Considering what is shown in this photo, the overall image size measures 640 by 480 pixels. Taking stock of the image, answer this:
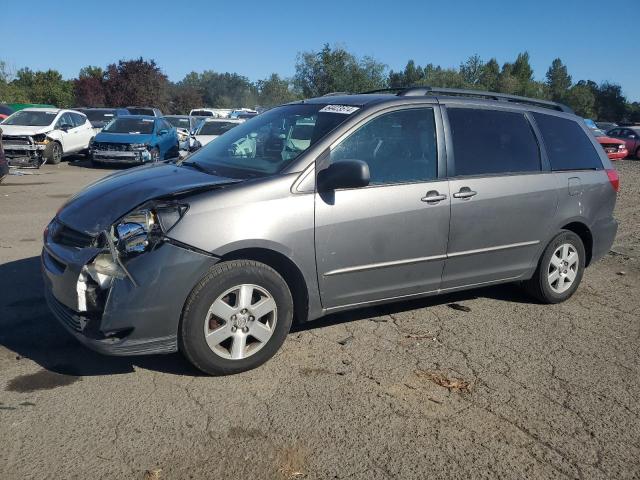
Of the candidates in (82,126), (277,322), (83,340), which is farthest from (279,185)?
(82,126)

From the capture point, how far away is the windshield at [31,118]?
17469 millimetres

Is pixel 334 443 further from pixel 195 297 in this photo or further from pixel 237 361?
pixel 195 297

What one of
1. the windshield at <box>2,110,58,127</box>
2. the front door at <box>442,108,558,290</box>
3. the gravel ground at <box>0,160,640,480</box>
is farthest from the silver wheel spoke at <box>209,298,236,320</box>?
the windshield at <box>2,110,58,127</box>

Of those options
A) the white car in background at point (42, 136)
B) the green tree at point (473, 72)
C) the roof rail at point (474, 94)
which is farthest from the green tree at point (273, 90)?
the roof rail at point (474, 94)

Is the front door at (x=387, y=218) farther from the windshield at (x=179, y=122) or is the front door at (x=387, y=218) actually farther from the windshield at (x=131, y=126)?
the windshield at (x=179, y=122)

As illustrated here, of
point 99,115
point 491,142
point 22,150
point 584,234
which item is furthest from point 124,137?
point 584,234

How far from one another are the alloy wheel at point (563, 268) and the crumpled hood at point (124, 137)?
1411 cm

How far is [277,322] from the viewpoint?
3.97 m

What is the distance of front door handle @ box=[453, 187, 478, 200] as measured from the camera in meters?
4.70

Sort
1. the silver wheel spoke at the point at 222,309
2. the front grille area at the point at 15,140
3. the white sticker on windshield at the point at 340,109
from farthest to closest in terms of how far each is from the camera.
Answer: the front grille area at the point at 15,140, the white sticker on windshield at the point at 340,109, the silver wheel spoke at the point at 222,309

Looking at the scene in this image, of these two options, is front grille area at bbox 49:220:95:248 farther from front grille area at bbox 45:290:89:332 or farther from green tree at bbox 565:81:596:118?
green tree at bbox 565:81:596:118

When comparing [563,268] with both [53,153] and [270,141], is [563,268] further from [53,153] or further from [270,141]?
[53,153]

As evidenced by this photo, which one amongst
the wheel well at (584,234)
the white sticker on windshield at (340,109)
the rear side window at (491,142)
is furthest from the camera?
the wheel well at (584,234)

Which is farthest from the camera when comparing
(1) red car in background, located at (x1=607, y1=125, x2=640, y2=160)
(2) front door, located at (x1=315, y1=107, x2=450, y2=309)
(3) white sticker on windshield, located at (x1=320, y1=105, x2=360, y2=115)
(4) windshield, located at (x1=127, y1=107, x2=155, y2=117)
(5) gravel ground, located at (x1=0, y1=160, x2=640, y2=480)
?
(1) red car in background, located at (x1=607, y1=125, x2=640, y2=160)
